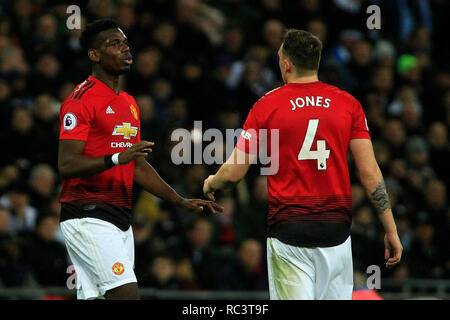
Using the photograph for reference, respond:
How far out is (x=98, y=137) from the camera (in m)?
7.12

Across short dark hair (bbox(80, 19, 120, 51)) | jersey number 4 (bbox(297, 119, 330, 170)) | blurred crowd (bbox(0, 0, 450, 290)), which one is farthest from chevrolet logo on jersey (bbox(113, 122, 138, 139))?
blurred crowd (bbox(0, 0, 450, 290))

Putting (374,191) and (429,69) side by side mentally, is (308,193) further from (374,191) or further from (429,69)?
Answer: (429,69)

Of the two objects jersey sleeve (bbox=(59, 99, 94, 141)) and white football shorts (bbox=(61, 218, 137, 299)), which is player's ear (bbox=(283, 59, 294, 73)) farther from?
white football shorts (bbox=(61, 218, 137, 299))

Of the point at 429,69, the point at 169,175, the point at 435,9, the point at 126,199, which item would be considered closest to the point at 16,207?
the point at 169,175

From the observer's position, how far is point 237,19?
604 inches

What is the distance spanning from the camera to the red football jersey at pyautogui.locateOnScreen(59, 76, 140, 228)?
6984mm

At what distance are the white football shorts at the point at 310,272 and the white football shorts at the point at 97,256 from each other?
3.95ft

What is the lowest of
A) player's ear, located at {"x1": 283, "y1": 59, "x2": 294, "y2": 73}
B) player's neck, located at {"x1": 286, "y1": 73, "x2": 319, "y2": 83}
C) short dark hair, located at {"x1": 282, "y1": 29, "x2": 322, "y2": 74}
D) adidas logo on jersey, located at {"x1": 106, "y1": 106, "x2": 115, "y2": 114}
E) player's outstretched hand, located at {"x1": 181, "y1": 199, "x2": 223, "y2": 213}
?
player's outstretched hand, located at {"x1": 181, "y1": 199, "x2": 223, "y2": 213}

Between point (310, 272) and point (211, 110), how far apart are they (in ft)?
22.7

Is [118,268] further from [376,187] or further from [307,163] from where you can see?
[376,187]

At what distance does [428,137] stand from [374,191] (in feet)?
26.2

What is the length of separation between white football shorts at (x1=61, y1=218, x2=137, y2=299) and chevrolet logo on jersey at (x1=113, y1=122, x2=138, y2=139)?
0.74 m

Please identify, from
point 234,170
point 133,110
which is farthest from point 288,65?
point 133,110

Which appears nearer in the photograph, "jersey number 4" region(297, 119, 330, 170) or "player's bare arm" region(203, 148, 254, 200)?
"jersey number 4" region(297, 119, 330, 170)
